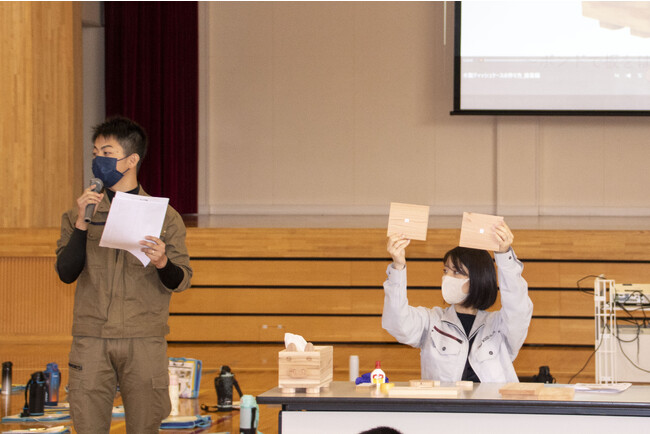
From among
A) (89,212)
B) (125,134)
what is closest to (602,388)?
(89,212)

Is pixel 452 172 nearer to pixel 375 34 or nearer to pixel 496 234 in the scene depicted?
pixel 375 34

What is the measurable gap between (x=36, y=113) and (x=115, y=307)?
15.3 ft

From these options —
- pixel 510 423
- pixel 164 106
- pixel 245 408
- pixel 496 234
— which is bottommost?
pixel 245 408

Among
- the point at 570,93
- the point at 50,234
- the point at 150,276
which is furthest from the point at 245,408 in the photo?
the point at 570,93

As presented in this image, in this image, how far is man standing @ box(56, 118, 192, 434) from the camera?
295 cm

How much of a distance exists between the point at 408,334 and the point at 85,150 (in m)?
7.89

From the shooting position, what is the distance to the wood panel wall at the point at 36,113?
700 cm

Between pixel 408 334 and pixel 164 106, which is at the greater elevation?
pixel 164 106

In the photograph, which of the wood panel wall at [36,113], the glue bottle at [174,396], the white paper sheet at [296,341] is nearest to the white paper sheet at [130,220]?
the white paper sheet at [296,341]

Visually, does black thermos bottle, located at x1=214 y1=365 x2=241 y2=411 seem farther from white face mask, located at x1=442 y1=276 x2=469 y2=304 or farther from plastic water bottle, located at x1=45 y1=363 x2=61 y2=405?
white face mask, located at x1=442 y1=276 x2=469 y2=304

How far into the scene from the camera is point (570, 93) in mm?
8711

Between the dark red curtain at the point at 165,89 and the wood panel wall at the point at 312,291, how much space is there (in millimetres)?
2946

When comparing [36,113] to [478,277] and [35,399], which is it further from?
[478,277]

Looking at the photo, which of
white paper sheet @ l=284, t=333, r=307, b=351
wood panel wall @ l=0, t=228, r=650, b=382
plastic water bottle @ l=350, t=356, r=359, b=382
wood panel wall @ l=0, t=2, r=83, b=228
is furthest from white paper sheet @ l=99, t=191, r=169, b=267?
wood panel wall @ l=0, t=2, r=83, b=228
